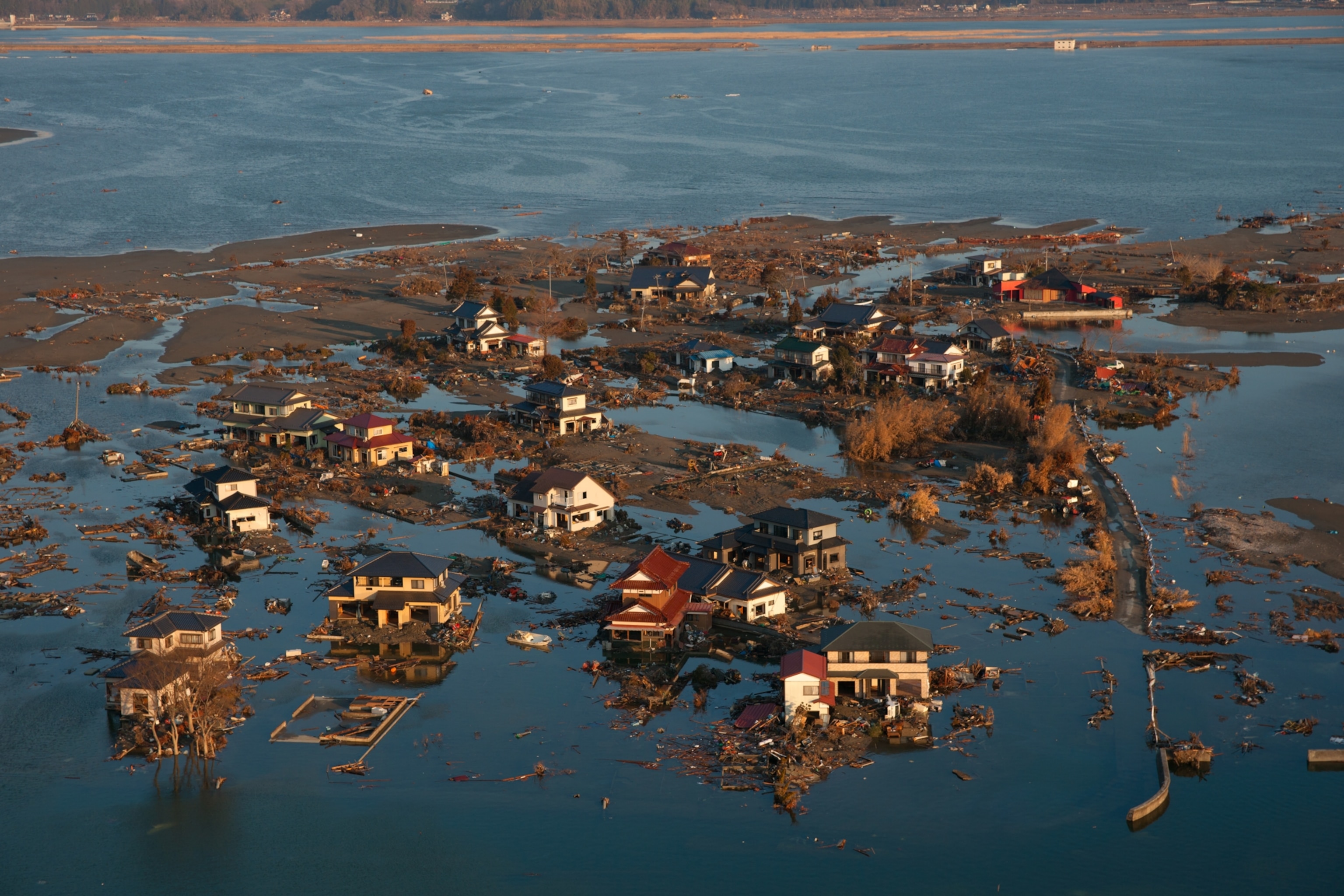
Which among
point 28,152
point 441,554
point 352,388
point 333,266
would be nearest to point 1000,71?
point 28,152

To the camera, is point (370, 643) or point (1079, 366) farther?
point (1079, 366)

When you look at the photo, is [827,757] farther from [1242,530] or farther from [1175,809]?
[1242,530]

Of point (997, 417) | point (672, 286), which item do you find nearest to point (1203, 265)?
point (672, 286)

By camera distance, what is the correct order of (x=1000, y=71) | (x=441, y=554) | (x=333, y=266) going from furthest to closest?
(x=1000, y=71)
(x=333, y=266)
(x=441, y=554)

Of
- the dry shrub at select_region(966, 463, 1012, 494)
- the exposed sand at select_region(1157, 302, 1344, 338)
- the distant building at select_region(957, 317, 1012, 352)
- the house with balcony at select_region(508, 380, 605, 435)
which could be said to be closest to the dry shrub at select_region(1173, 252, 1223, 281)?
the exposed sand at select_region(1157, 302, 1344, 338)

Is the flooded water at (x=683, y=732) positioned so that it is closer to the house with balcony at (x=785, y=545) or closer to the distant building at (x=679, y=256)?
the house with balcony at (x=785, y=545)

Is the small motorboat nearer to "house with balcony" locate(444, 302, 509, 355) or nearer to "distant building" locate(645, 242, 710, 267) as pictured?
"house with balcony" locate(444, 302, 509, 355)

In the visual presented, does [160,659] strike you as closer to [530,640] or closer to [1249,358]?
[530,640]
